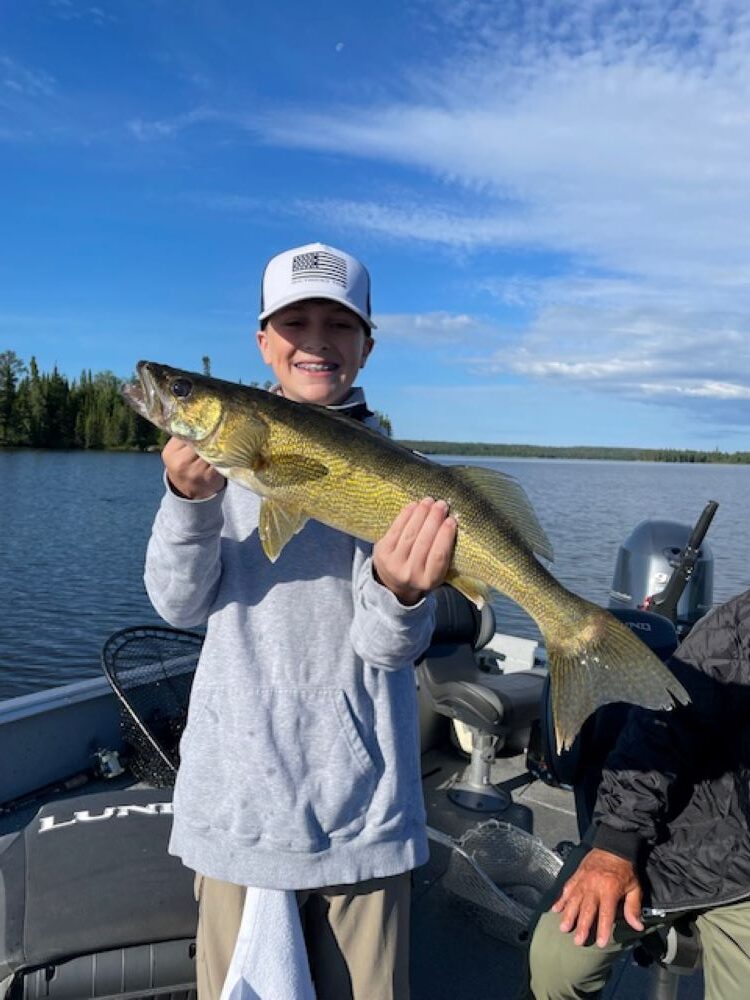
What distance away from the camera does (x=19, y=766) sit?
5.26m

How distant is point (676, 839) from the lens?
3182 mm

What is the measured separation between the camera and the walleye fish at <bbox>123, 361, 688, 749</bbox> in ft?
8.23

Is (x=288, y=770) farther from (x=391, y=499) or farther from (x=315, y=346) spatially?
(x=315, y=346)

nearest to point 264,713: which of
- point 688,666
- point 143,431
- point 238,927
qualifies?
point 238,927

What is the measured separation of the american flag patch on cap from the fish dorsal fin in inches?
30.8

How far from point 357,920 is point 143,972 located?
1017mm

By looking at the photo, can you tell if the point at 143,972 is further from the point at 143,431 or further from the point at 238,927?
the point at 143,431

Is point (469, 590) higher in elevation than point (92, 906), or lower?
higher

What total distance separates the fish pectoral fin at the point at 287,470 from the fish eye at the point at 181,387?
0.39m

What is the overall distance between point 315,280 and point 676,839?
268 centimetres

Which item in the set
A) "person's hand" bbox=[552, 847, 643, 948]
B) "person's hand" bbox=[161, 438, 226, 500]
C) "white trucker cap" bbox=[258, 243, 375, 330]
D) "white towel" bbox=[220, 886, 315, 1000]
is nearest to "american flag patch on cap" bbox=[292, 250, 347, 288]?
"white trucker cap" bbox=[258, 243, 375, 330]

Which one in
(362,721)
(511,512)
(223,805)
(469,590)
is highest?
(511,512)

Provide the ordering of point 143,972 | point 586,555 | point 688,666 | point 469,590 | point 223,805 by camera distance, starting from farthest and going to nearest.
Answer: point 586,555 < point 688,666 < point 143,972 < point 469,590 < point 223,805

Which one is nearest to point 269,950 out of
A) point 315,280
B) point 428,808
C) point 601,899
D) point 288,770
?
point 288,770
